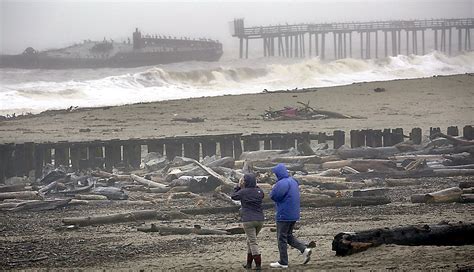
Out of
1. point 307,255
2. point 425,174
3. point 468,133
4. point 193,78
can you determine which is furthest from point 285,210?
point 193,78

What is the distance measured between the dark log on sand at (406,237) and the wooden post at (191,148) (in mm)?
11374

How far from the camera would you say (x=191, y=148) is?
2197 centimetres

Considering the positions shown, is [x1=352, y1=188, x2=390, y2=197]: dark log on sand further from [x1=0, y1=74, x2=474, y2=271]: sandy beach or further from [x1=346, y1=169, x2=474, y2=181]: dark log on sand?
[x1=346, y1=169, x2=474, y2=181]: dark log on sand

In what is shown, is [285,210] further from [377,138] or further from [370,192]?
[377,138]

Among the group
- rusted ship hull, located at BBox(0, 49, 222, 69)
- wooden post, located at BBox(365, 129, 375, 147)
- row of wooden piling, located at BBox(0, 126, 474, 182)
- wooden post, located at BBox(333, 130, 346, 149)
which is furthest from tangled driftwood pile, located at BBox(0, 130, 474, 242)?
rusted ship hull, located at BBox(0, 49, 222, 69)

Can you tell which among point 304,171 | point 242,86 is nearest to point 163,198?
point 304,171

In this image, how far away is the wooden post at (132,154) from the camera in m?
21.8

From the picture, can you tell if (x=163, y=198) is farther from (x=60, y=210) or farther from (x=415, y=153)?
(x=415, y=153)

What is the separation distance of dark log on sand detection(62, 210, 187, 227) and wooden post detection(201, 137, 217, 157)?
7.53 metres

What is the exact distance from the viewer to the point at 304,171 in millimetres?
18984

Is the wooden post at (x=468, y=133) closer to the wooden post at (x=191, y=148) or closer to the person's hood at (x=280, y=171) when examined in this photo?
the wooden post at (x=191, y=148)

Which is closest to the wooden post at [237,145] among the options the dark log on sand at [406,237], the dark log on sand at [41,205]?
the dark log on sand at [41,205]

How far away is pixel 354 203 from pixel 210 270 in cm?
534

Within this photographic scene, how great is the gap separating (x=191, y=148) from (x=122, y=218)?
7.72 m
